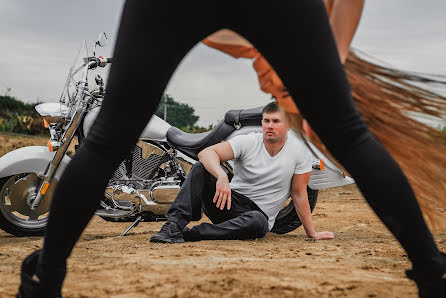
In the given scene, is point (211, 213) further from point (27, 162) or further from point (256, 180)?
point (27, 162)

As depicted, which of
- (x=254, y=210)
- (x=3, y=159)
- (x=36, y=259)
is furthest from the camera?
(x=3, y=159)

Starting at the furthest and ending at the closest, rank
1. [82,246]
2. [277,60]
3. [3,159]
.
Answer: [3,159], [82,246], [277,60]

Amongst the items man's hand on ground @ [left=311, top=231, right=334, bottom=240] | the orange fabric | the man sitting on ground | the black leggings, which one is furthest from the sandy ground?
the orange fabric

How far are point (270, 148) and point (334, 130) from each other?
8.87 feet

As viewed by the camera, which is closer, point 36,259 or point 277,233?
point 36,259

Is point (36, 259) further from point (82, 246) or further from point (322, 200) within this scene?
point (322, 200)

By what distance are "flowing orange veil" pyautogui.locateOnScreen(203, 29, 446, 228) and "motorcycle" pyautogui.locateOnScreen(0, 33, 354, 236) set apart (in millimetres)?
2599

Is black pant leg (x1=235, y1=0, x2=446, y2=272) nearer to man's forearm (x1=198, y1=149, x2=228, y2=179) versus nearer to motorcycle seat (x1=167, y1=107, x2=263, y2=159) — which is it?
man's forearm (x1=198, y1=149, x2=228, y2=179)

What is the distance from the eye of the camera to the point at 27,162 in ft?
14.8

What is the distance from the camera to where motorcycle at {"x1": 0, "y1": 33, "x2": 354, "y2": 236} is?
4488mm

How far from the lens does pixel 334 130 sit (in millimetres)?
1506

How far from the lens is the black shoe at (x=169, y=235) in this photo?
3.79 meters

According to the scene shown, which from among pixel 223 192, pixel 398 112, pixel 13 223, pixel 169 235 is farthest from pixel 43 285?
pixel 13 223

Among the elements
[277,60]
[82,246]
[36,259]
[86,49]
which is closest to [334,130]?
[277,60]
